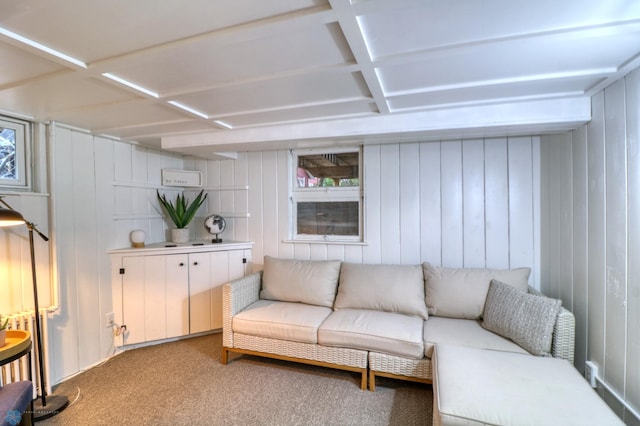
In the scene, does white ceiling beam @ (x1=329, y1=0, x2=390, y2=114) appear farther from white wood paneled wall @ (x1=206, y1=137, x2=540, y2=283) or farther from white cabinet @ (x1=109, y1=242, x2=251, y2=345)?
white cabinet @ (x1=109, y1=242, x2=251, y2=345)

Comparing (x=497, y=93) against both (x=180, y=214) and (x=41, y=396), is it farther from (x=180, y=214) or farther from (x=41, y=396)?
(x=41, y=396)

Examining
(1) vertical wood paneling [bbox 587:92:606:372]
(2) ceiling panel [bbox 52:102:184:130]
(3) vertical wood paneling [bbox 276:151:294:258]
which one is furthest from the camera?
(3) vertical wood paneling [bbox 276:151:294:258]

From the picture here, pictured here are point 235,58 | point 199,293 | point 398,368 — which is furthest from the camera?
point 199,293

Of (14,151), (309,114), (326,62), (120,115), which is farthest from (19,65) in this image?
(309,114)

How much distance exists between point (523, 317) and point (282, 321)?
173 cm

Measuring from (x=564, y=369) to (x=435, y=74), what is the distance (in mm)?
1797

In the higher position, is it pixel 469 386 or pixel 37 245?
pixel 37 245

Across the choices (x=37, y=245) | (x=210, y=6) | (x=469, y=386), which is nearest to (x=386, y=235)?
(x=469, y=386)

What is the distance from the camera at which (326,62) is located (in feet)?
4.90

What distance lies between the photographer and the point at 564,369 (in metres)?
1.69

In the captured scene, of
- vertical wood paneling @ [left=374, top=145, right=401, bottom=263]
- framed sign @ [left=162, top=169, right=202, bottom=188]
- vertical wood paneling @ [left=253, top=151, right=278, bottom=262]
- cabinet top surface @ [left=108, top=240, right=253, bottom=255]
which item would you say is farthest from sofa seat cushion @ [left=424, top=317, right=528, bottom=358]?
framed sign @ [left=162, top=169, right=202, bottom=188]

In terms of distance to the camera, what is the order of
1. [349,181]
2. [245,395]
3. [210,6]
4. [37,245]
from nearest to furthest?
[210,6] → [245,395] → [37,245] → [349,181]

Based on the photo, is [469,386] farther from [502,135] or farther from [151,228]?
[151,228]

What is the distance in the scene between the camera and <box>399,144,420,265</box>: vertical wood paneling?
2893 mm
